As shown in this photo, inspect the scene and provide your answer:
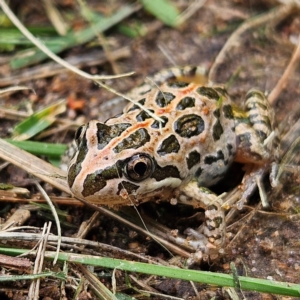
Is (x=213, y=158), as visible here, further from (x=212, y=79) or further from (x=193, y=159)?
(x=212, y=79)

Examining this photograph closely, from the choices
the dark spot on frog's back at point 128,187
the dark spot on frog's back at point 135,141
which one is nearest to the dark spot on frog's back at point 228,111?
the dark spot on frog's back at point 135,141

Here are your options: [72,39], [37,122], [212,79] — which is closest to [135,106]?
[37,122]

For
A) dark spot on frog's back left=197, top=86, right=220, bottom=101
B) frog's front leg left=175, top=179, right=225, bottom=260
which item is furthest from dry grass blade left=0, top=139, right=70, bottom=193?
dark spot on frog's back left=197, top=86, right=220, bottom=101

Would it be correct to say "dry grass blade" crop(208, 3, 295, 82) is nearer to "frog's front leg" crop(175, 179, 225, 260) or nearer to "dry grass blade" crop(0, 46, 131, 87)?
"dry grass blade" crop(0, 46, 131, 87)

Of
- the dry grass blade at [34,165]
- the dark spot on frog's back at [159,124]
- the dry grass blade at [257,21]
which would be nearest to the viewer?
the dark spot on frog's back at [159,124]

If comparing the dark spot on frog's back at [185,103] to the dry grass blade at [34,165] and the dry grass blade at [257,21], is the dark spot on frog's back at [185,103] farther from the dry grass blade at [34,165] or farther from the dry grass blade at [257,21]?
the dry grass blade at [257,21]

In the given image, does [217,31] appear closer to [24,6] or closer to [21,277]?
[24,6]

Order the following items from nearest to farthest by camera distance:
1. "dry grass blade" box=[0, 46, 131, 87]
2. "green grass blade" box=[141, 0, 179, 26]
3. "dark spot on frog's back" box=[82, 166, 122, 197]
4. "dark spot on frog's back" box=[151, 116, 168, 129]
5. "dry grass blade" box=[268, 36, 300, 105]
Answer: "dark spot on frog's back" box=[82, 166, 122, 197]
"dark spot on frog's back" box=[151, 116, 168, 129]
"dry grass blade" box=[268, 36, 300, 105]
"dry grass blade" box=[0, 46, 131, 87]
"green grass blade" box=[141, 0, 179, 26]

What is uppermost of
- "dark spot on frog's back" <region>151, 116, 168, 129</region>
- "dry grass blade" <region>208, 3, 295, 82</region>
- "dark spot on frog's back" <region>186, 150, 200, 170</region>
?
"dry grass blade" <region>208, 3, 295, 82</region>
